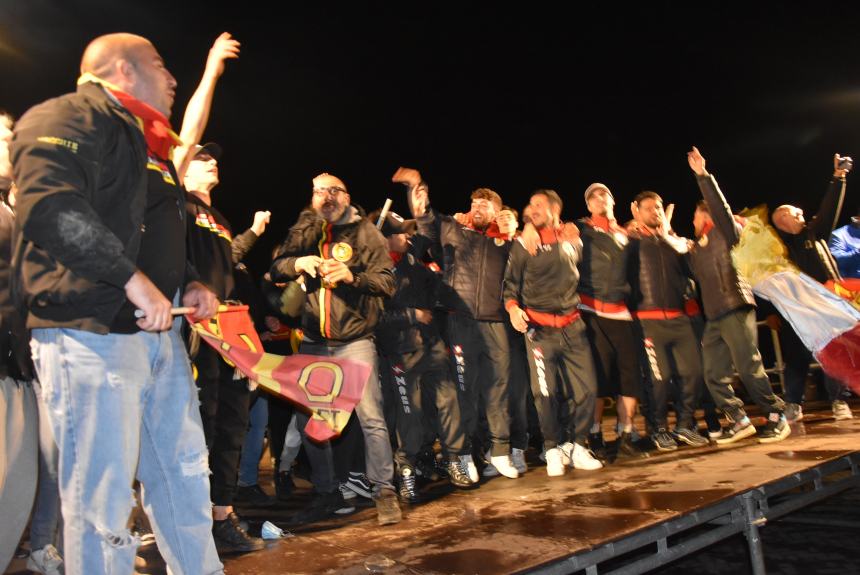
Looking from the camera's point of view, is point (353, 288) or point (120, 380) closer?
point (120, 380)

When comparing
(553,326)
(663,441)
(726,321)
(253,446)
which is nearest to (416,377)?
(553,326)

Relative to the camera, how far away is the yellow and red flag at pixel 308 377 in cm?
268

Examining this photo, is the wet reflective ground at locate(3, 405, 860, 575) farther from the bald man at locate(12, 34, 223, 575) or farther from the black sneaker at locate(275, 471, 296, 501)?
the bald man at locate(12, 34, 223, 575)

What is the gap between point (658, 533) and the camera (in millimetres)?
3004

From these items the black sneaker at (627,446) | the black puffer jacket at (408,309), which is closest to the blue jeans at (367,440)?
the black puffer jacket at (408,309)

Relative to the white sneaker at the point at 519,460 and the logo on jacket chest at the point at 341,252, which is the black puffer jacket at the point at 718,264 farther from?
the logo on jacket chest at the point at 341,252

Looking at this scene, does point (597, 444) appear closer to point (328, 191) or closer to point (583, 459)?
point (583, 459)

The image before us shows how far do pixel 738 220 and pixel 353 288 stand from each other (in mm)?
3736

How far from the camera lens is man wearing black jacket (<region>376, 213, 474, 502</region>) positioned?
196 inches

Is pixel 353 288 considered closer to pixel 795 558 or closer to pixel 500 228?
pixel 500 228

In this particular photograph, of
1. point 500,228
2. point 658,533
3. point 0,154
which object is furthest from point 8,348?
point 500,228

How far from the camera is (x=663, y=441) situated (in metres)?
5.80

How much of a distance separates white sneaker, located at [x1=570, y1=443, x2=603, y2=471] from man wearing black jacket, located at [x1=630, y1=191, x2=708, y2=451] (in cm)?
99

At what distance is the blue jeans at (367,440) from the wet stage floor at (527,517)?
0.90 feet
